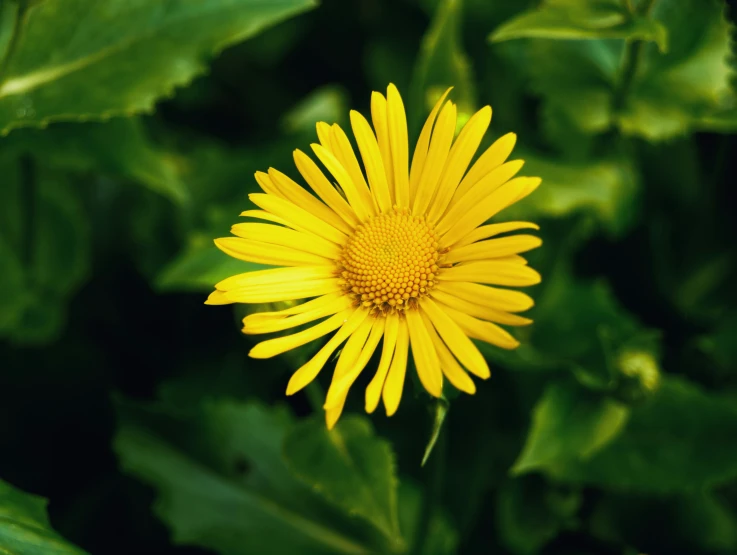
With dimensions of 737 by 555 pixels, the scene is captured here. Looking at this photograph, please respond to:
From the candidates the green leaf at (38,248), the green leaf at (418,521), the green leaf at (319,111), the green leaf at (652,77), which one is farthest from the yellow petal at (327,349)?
the green leaf at (319,111)

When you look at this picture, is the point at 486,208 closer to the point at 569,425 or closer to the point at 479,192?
the point at 479,192

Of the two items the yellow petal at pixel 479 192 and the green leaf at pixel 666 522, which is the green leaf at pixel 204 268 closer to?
the yellow petal at pixel 479 192

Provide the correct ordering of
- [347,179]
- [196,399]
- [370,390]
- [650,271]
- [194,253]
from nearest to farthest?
[370,390]
[347,179]
[194,253]
[196,399]
[650,271]

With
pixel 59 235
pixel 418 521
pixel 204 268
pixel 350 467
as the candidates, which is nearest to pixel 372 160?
pixel 204 268

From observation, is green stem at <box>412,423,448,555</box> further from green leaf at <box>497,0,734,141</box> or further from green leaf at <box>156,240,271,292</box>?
green leaf at <box>497,0,734,141</box>

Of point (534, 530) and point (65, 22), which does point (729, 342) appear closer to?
point (534, 530)

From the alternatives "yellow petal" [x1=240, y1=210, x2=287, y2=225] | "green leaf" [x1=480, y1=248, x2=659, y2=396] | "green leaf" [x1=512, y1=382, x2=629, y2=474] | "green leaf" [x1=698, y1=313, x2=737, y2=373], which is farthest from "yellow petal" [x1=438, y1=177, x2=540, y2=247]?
"green leaf" [x1=698, y1=313, x2=737, y2=373]

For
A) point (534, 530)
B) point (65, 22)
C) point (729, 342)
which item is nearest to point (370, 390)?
point (534, 530)
